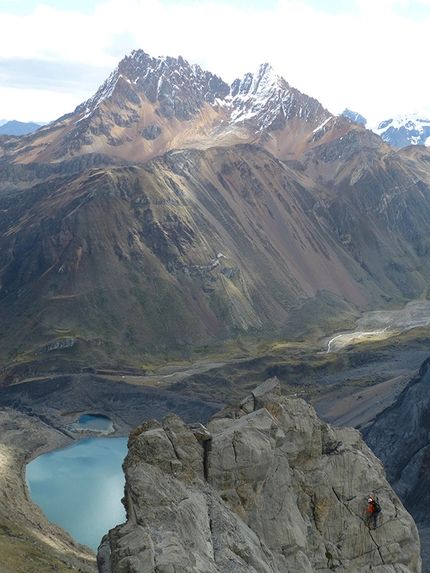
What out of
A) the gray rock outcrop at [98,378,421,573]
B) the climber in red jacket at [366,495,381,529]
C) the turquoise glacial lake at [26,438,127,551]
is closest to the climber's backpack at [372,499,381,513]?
the climber in red jacket at [366,495,381,529]

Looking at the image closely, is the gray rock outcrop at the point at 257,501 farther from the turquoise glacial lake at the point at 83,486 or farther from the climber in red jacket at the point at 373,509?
the turquoise glacial lake at the point at 83,486

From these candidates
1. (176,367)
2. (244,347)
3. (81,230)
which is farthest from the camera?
(81,230)

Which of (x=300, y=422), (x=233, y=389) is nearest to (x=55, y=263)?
(x=233, y=389)

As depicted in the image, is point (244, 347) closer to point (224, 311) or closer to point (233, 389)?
point (224, 311)

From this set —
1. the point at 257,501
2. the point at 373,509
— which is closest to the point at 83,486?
the point at 257,501

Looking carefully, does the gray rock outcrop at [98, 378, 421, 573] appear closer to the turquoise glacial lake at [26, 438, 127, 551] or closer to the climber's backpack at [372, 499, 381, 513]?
the climber's backpack at [372, 499, 381, 513]

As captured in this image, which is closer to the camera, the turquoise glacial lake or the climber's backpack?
the climber's backpack

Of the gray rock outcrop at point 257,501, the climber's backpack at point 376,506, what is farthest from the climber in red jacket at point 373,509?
the gray rock outcrop at point 257,501
